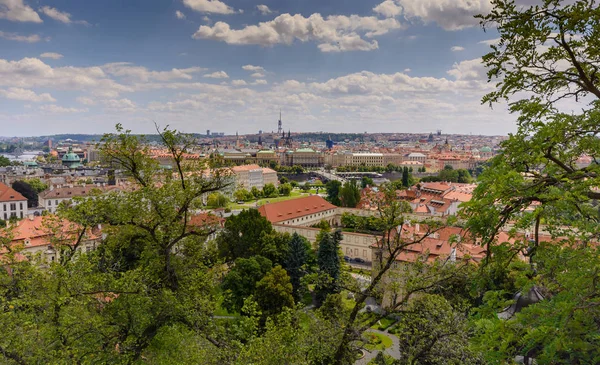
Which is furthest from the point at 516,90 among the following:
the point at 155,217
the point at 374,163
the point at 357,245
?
the point at 374,163

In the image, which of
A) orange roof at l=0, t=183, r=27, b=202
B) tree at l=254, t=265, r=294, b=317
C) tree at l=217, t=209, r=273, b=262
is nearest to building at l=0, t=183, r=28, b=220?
orange roof at l=0, t=183, r=27, b=202

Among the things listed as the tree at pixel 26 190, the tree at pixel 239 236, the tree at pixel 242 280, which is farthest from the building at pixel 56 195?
the tree at pixel 242 280

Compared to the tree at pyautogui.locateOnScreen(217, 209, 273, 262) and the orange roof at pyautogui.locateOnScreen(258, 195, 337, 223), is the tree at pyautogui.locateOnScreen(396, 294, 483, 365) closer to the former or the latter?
the tree at pyautogui.locateOnScreen(217, 209, 273, 262)

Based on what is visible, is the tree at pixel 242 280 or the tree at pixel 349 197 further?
the tree at pixel 349 197

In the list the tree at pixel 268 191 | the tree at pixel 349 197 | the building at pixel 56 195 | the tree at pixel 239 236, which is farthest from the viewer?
the tree at pixel 268 191

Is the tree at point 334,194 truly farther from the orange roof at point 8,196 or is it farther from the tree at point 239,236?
the orange roof at point 8,196

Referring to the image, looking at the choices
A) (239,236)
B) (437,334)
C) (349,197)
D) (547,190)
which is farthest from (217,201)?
(547,190)

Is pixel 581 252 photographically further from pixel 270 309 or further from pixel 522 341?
pixel 270 309
